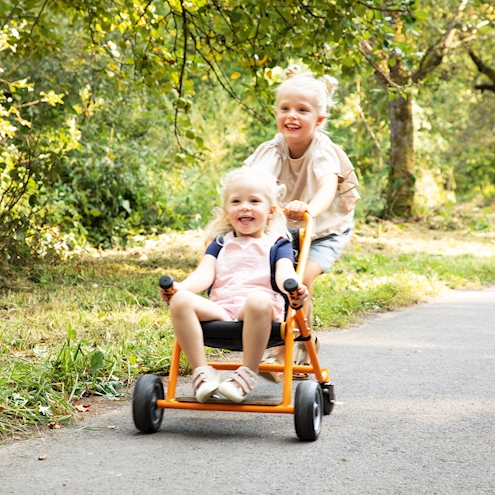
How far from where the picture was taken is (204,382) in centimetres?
325

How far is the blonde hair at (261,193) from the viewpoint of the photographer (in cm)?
371

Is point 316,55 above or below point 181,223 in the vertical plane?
above

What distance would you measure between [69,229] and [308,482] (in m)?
7.19

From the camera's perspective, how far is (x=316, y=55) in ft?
24.1

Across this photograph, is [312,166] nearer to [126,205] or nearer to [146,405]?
[146,405]

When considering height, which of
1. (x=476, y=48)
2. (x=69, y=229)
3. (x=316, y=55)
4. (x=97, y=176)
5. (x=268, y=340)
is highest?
(x=476, y=48)

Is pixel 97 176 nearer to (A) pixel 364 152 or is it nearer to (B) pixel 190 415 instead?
(B) pixel 190 415

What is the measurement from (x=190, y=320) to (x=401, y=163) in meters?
11.1

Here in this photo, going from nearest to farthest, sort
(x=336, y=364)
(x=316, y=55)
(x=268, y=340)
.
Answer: (x=268, y=340) → (x=336, y=364) → (x=316, y=55)

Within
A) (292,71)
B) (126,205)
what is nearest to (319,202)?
(292,71)

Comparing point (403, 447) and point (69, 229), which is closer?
point (403, 447)

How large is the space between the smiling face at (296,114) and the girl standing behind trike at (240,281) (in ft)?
1.45

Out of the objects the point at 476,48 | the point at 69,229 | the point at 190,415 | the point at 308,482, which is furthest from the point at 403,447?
the point at 476,48

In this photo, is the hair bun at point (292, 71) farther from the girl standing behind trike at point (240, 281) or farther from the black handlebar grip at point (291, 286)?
the black handlebar grip at point (291, 286)
